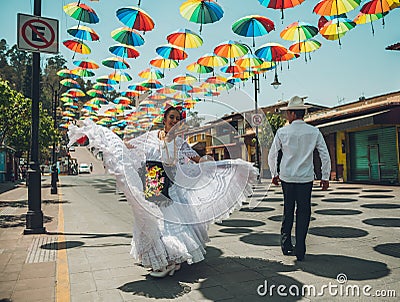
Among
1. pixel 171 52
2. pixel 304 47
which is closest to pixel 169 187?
pixel 171 52

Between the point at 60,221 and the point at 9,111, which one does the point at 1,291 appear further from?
the point at 9,111

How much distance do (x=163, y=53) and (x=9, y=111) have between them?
558 centimetres

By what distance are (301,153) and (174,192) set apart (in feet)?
5.72

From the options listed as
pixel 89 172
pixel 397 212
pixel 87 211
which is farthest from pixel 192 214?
pixel 89 172

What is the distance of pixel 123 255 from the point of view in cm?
535

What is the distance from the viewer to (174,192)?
4.42 m

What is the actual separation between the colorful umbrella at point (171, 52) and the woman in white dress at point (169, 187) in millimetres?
7703

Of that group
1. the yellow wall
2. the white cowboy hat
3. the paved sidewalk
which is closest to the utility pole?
the paved sidewalk

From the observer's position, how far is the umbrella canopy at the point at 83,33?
10917 millimetres

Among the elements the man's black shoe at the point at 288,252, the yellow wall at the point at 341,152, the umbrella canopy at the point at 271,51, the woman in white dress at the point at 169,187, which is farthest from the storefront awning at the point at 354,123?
the woman in white dress at the point at 169,187

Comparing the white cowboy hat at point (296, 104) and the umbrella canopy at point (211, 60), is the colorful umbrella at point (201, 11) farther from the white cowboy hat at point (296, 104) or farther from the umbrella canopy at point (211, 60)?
the white cowboy hat at point (296, 104)

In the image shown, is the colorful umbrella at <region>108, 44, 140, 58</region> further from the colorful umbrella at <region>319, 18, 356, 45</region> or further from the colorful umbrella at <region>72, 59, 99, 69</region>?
the colorful umbrella at <region>319, 18, 356, 45</region>

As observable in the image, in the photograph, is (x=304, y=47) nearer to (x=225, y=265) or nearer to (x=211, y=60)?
(x=211, y=60)

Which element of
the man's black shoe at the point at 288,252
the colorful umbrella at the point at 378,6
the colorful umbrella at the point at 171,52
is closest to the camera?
the man's black shoe at the point at 288,252
